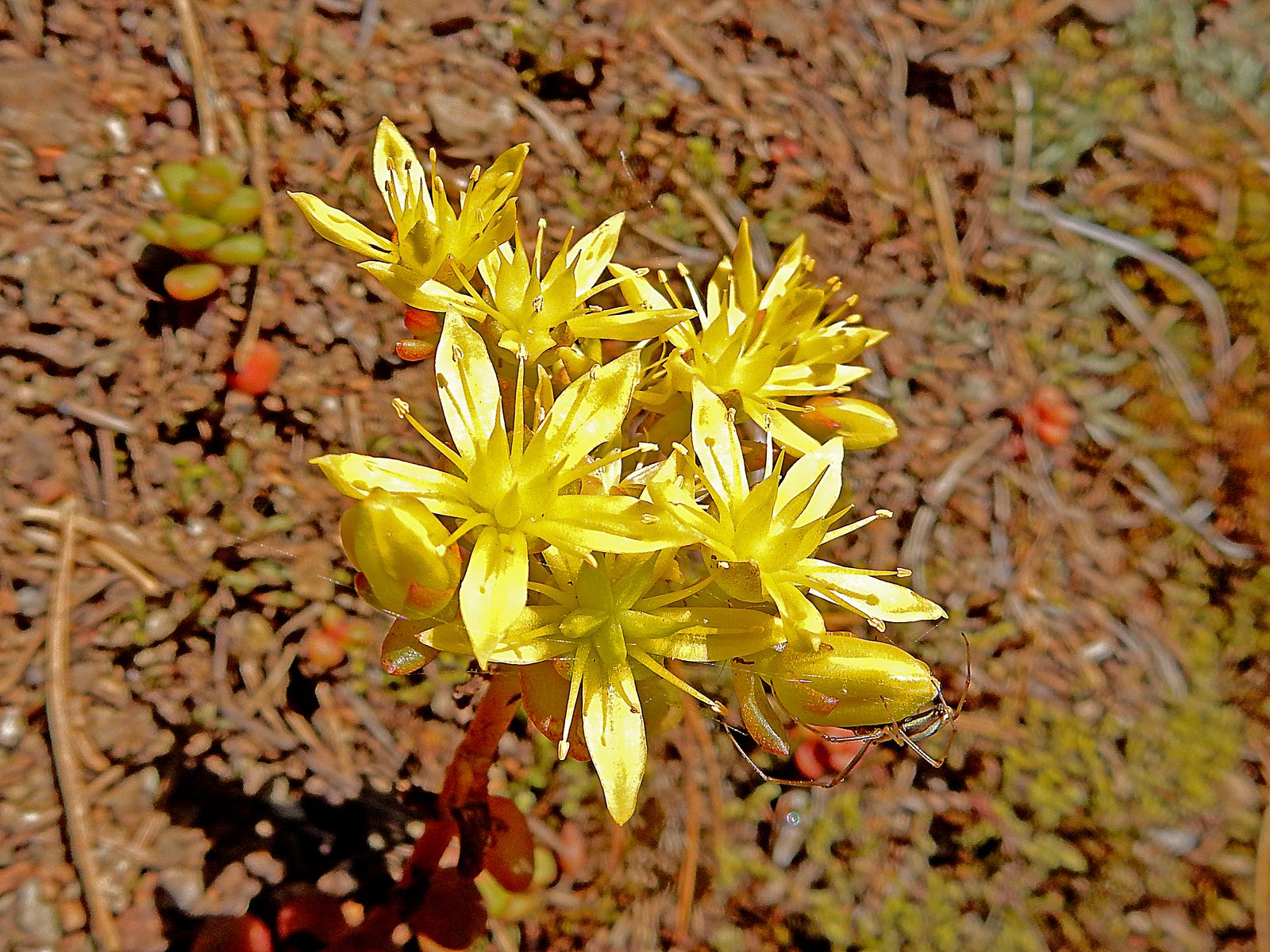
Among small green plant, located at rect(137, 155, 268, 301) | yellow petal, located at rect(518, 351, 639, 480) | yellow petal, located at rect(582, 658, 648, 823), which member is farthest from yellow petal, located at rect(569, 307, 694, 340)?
small green plant, located at rect(137, 155, 268, 301)

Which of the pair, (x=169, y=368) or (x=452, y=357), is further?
(x=169, y=368)

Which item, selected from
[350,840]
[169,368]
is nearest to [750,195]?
[169,368]

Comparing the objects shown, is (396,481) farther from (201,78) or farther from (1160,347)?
(1160,347)

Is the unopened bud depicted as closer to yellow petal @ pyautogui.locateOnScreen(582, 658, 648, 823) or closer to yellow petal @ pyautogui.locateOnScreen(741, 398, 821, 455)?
yellow petal @ pyautogui.locateOnScreen(741, 398, 821, 455)

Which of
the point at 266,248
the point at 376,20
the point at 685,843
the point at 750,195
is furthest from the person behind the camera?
the point at 750,195

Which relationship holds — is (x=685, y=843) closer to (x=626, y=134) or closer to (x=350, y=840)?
(x=350, y=840)

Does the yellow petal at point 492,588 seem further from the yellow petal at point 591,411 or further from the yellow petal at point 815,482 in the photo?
the yellow petal at point 815,482

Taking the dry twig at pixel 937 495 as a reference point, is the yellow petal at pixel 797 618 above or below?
above

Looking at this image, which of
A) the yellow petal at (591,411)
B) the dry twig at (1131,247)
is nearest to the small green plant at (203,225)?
the yellow petal at (591,411)

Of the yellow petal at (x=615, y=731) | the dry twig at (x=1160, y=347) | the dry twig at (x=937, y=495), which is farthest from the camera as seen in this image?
the dry twig at (x=1160, y=347)
